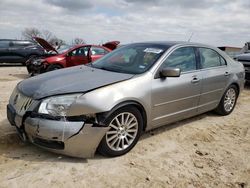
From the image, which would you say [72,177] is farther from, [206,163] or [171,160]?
[206,163]

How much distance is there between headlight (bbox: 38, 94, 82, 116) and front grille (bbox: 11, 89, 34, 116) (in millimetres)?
220

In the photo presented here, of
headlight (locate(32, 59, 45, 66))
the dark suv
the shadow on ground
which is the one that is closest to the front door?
the shadow on ground

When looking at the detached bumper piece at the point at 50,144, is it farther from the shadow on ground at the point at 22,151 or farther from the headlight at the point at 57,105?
the headlight at the point at 57,105

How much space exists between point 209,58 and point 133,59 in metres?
1.61

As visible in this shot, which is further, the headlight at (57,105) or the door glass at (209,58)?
the door glass at (209,58)

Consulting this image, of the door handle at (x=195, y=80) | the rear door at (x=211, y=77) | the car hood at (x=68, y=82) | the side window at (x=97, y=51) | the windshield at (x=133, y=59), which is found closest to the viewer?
the car hood at (x=68, y=82)

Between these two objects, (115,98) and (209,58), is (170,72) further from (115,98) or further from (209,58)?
(209,58)

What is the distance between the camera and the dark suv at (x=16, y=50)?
1526cm

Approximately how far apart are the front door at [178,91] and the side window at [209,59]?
235mm

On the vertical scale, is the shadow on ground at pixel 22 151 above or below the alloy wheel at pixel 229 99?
below

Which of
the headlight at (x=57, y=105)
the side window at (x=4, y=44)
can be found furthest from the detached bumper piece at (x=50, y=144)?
the side window at (x=4, y=44)

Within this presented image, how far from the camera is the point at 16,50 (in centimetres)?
1534

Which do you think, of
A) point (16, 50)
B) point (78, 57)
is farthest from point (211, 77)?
point (16, 50)

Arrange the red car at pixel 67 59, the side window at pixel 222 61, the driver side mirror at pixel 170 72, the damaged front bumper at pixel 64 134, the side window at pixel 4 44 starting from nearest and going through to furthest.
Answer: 1. the damaged front bumper at pixel 64 134
2. the driver side mirror at pixel 170 72
3. the side window at pixel 222 61
4. the red car at pixel 67 59
5. the side window at pixel 4 44
